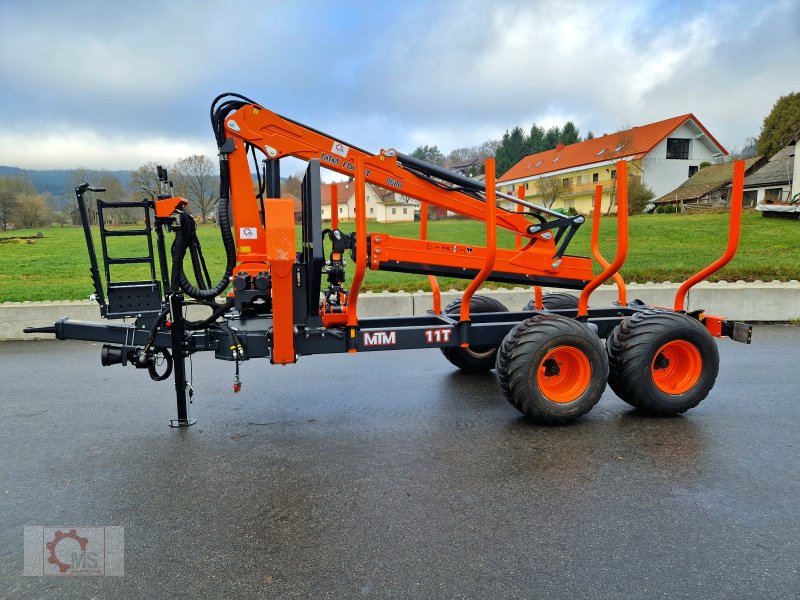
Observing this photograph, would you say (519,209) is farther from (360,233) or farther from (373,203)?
(373,203)

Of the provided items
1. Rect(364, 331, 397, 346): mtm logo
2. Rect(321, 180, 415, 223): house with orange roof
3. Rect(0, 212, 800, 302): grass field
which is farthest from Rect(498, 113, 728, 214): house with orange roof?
Rect(364, 331, 397, 346): mtm logo

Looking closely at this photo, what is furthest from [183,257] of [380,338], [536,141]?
[536,141]

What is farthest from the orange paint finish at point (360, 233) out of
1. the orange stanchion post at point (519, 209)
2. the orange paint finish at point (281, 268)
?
the orange stanchion post at point (519, 209)

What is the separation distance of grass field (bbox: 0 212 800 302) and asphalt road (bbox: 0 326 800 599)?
3824mm

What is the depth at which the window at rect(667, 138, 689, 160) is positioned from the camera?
48.7 m

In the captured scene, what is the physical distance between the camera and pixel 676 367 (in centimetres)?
516

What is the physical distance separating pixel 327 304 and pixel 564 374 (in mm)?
2338

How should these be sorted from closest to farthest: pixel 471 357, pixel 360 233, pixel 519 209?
pixel 360 233
pixel 519 209
pixel 471 357

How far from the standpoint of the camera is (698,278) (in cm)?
518

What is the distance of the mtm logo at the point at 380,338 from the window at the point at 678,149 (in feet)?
169

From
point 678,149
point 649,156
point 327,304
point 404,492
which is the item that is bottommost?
point 404,492

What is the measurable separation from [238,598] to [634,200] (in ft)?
139

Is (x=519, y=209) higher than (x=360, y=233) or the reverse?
higher

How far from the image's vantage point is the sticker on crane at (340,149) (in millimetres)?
5379
